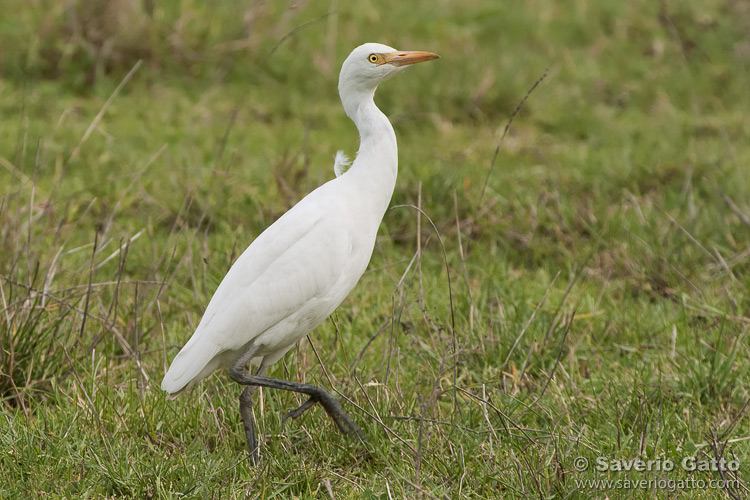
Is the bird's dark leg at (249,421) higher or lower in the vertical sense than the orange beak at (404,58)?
lower

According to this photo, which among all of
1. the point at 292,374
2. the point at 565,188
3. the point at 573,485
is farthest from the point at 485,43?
the point at 573,485

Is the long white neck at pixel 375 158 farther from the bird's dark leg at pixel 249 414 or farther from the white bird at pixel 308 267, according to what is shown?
the bird's dark leg at pixel 249 414

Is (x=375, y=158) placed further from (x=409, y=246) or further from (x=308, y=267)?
(x=409, y=246)

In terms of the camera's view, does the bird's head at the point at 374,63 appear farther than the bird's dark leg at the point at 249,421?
Yes

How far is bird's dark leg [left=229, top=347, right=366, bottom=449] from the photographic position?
335 cm

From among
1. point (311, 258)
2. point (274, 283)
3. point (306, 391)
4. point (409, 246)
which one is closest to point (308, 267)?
point (311, 258)

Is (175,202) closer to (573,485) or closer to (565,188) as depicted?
→ (565,188)

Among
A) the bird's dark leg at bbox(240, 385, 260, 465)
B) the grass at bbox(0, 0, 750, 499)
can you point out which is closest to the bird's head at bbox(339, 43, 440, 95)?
the grass at bbox(0, 0, 750, 499)

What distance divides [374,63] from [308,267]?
2.47 feet

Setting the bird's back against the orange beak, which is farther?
the orange beak

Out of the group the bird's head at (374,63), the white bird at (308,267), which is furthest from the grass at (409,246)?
the bird's head at (374,63)

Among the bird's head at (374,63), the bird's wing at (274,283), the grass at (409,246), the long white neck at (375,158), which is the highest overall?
the bird's head at (374,63)

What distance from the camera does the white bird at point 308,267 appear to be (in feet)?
10.7

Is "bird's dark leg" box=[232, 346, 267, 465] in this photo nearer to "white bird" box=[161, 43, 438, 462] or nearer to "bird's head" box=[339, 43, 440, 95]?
"white bird" box=[161, 43, 438, 462]
